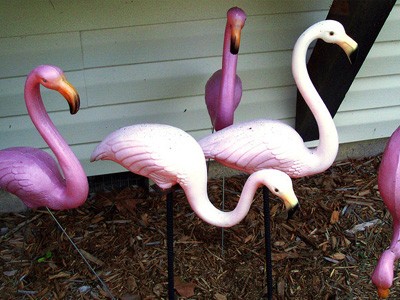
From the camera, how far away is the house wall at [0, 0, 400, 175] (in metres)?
2.19

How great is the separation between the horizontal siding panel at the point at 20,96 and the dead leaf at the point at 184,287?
0.81 metres

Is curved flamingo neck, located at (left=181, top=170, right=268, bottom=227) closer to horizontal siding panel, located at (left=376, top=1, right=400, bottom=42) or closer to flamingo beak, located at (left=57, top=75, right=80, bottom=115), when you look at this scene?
flamingo beak, located at (left=57, top=75, right=80, bottom=115)

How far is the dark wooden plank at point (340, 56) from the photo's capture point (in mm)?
2115

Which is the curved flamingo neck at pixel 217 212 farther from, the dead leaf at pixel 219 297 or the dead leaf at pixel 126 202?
the dead leaf at pixel 126 202

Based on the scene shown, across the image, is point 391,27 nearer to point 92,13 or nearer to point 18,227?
point 92,13

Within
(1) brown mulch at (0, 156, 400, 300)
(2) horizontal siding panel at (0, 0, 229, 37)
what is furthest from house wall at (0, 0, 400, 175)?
(1) brown mulch at (0, 156, 400, 300)

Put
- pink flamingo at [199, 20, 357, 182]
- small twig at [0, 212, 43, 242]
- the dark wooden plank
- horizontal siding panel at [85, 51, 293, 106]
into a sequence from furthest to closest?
small twig at [0, 212, 43, 242], horizontal siding panel at [85, 51, 293, 106], the dark wooden plank, pink flamingo at [199, 20, 357, 182]

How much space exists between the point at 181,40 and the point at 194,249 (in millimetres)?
849

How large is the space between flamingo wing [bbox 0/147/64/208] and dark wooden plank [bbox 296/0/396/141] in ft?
3.65

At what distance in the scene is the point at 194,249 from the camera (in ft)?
7.85

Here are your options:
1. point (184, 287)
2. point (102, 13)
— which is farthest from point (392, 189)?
point (102, 13)

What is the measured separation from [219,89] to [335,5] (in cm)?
59

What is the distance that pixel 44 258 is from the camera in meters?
2.32

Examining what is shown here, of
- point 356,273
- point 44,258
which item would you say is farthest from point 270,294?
point 44,258
